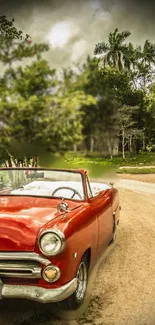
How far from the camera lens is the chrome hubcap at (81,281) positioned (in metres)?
2.61

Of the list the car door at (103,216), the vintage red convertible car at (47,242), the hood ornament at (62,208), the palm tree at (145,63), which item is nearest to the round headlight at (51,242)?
the vintage red convertible car at (47,242)

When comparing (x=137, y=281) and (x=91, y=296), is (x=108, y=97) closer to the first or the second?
(x=91, y=296)

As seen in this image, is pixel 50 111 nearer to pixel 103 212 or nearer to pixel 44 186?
pixel 44 186

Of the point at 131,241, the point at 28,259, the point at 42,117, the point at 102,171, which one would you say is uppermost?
the point at 42,117

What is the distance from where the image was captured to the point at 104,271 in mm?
3361

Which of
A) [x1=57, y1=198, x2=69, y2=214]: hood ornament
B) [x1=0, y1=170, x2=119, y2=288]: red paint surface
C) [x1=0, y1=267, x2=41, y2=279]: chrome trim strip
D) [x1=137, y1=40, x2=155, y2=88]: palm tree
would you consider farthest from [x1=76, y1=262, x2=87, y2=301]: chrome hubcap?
[x1=137, y1=40, x2=155, y2=88]: palm tree

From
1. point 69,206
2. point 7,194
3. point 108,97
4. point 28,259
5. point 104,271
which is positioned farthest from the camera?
point 104,271

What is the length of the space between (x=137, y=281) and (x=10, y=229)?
49.2 inches

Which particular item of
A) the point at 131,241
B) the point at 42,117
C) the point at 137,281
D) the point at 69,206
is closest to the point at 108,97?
the point at 42,117

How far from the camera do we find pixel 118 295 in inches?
108

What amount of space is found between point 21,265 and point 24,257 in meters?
0.06

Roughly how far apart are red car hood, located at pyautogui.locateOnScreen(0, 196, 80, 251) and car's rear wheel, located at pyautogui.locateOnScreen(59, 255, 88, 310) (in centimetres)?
38

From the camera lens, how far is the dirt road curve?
2311 mm

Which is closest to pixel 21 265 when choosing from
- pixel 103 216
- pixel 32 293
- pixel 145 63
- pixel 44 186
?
pixel 32 293
